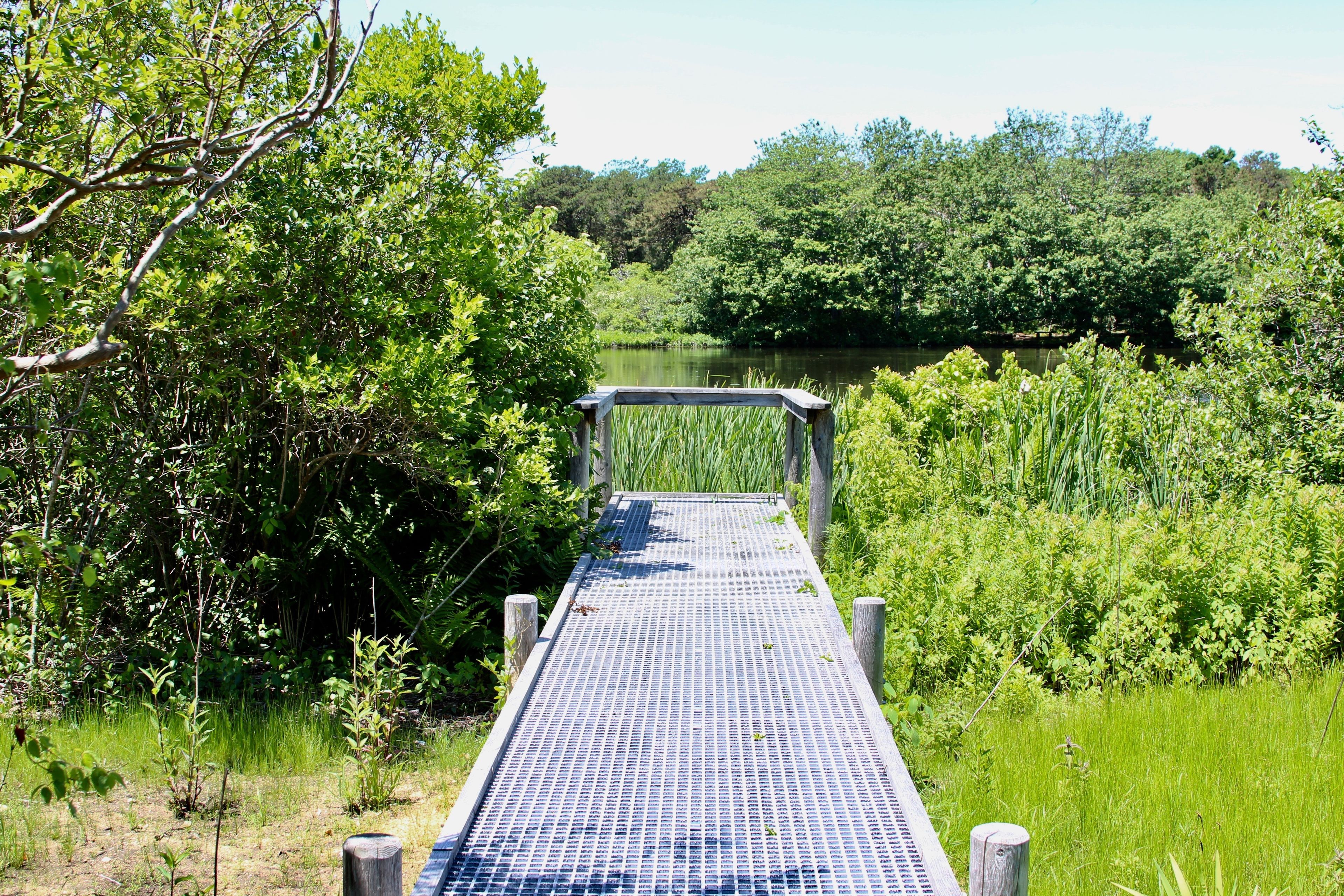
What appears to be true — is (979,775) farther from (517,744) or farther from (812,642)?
(517,744)

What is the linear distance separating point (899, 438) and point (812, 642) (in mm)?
4067

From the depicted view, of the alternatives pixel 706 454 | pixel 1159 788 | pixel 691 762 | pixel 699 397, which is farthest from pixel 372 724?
pixel 706 454

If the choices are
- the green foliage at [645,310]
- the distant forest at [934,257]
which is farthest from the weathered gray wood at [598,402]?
→ the green foliage at [645,310]

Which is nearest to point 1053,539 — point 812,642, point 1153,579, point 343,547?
point 1153,579

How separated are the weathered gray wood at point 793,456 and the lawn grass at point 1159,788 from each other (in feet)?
9.46

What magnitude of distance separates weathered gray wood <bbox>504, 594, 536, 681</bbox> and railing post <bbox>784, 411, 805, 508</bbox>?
142 inches

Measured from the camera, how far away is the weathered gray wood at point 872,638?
167 inches

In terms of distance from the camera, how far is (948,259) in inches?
1762

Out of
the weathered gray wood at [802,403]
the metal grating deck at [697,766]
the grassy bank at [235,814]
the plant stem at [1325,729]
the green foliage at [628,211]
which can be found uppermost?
the green foliage at [628,211]

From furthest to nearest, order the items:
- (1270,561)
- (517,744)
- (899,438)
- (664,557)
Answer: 1. (899,438)
2. (664,557)
3. (1270,561)
4. (517,744)

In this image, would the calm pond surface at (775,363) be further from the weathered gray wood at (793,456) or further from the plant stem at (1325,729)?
the plant stem at (1325,729)

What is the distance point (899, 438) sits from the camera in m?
8.38

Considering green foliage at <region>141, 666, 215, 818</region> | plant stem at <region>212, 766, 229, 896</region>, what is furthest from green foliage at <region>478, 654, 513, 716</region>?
green foliage at <region>141, 666, 215, 818</region>

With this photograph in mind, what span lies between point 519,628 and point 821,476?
2.91 m
